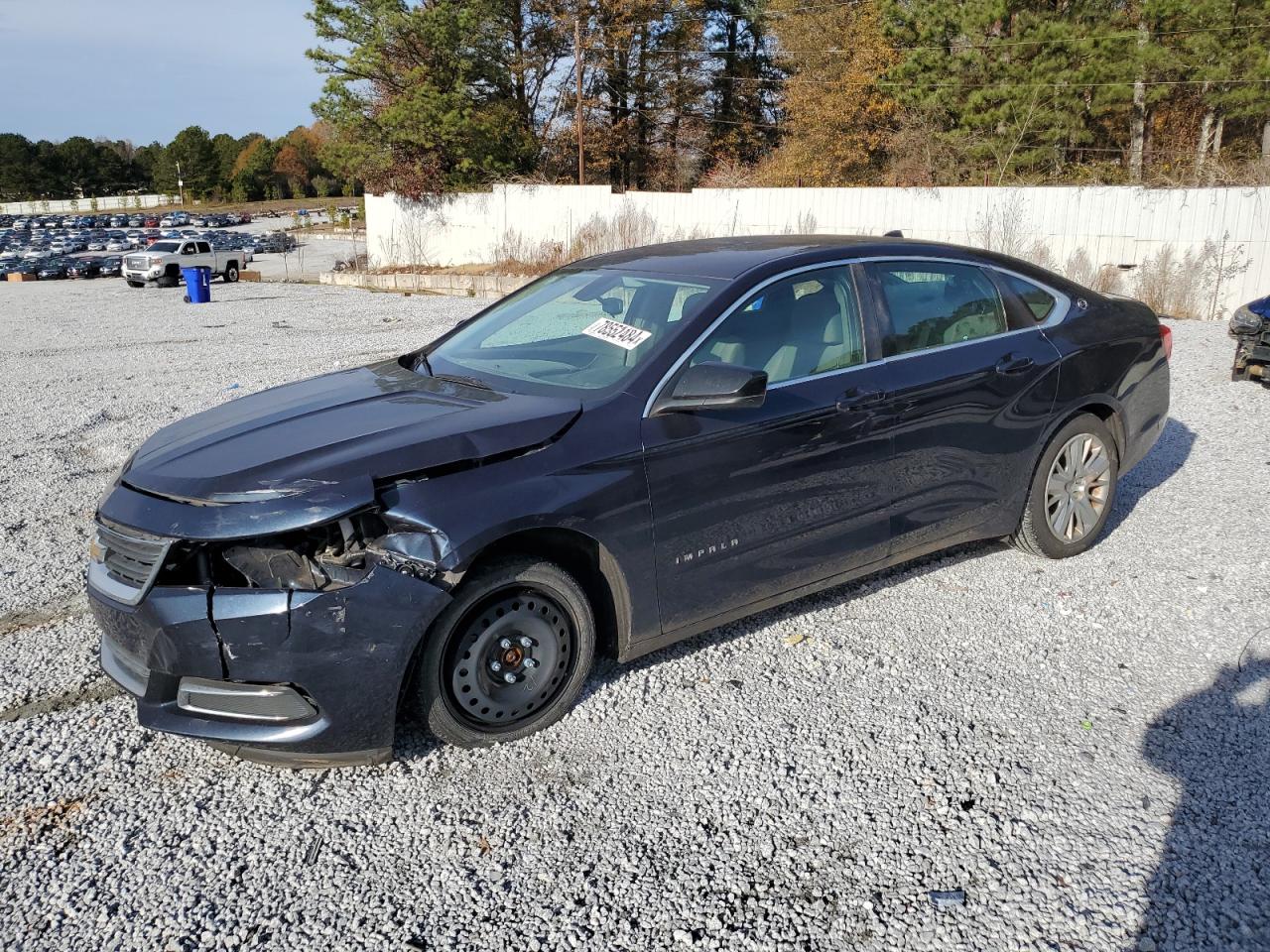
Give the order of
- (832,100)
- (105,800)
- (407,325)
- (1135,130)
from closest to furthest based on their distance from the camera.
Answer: (105,800), (407,325), (1135,130), (832,100)

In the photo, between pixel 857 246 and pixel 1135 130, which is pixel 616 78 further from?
pixel 857 246

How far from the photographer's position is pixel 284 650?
9.57ft

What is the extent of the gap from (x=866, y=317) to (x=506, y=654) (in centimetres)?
214

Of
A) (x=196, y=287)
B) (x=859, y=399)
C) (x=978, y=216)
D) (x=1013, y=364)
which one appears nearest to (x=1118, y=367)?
(x=1013, y=364)

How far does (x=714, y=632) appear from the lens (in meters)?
4.35

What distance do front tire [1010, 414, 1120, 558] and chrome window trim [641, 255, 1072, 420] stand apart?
1.86 ft

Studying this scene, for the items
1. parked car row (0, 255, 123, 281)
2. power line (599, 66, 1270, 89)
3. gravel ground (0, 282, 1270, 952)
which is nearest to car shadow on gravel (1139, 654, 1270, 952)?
gravel ground (0, 282, 1270, 952)

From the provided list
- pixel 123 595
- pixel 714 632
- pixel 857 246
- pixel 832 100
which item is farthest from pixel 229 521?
pixel 832 100

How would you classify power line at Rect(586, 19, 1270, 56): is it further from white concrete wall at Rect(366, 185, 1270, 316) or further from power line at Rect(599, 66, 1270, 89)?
white concrete wall at Rect(366, 185, 1270, 316)

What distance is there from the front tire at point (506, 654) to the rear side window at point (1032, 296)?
2839 millimetres

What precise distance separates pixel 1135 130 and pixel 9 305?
31793mm

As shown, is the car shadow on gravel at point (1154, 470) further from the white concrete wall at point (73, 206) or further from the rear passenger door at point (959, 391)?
the white concrete wall at point (73, 206)

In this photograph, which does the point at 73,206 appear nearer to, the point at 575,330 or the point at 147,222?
the point at 147,222

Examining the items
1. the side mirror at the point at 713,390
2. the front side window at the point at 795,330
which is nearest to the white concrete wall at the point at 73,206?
the front side window at the point at 795,330
